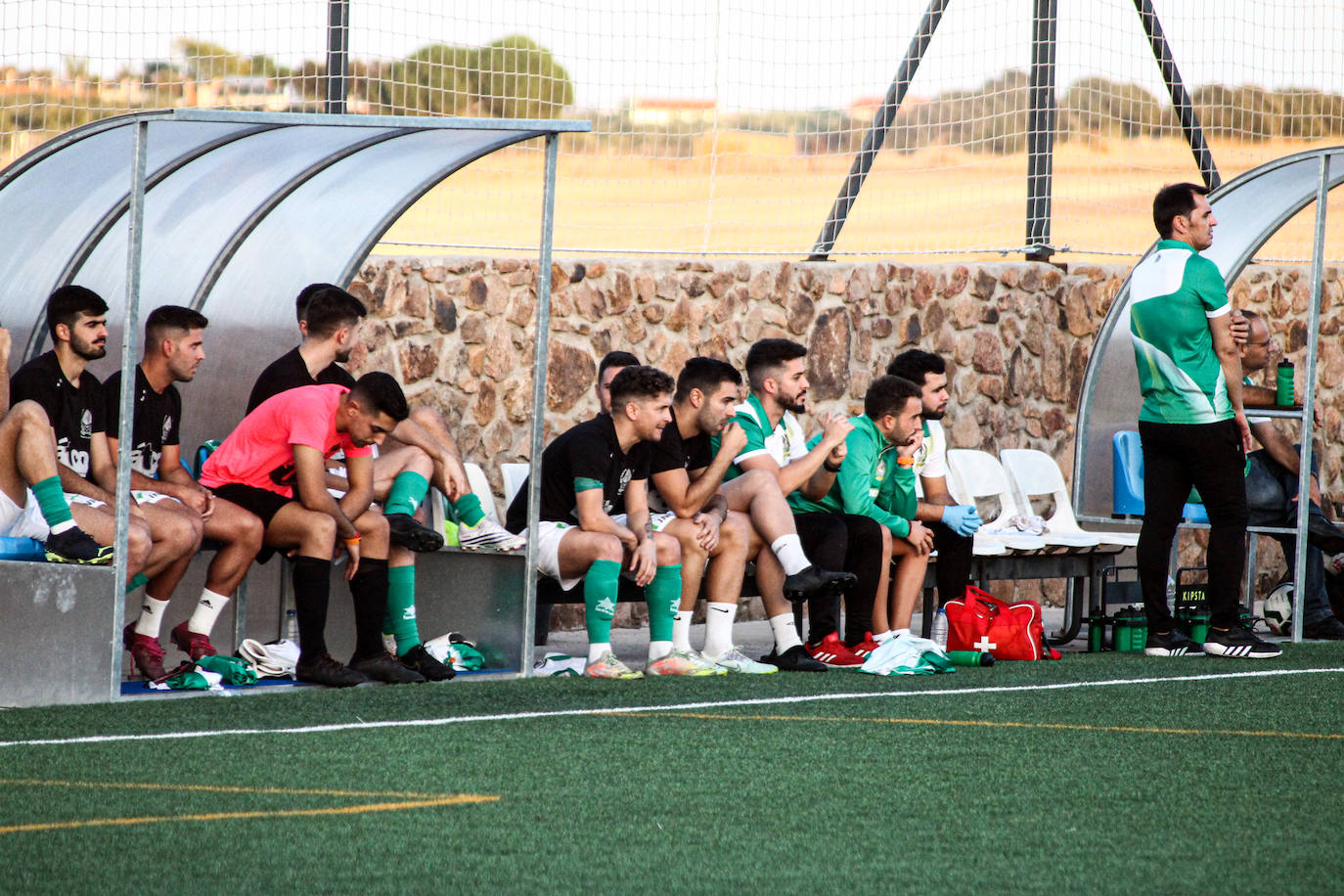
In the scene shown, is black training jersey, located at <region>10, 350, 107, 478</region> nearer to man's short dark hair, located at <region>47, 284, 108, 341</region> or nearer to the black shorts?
man's short dark hair, located at <region>47, 284, 108, 341</region>

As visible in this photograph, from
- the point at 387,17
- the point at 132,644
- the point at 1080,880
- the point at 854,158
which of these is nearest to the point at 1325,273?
the point at 854,158

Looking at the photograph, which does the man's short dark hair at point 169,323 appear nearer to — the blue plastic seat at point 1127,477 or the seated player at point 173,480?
the seated player at point 173,480

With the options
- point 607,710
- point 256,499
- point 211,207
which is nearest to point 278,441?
point 256,499

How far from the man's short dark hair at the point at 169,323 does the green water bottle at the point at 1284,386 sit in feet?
17.7

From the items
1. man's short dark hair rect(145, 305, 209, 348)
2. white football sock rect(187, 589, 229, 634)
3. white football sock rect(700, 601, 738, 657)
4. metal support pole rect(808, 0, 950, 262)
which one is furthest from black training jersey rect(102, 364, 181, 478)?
metal support pole rect(808, 0, 950, 262)

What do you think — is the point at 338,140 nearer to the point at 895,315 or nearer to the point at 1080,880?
the point at 895,315

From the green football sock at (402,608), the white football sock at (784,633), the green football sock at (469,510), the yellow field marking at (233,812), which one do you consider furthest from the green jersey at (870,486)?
the yellow field marking at (233,812)

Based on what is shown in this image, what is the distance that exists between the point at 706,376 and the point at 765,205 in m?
4.15

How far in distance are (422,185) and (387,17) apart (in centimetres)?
204

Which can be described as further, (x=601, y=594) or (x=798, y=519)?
(x=798, y=519)

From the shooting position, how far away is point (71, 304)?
22.2 ft

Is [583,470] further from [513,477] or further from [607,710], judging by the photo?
[607,710]

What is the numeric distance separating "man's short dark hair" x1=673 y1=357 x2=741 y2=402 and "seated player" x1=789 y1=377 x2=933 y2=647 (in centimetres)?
77

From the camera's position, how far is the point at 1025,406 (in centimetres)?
1142
